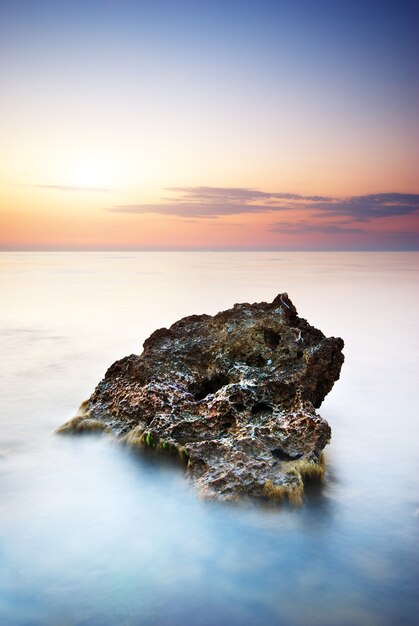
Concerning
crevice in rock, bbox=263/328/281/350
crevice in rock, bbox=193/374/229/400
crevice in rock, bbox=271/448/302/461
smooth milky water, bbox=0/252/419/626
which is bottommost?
smooth milky water, bbox=0/252/419/626

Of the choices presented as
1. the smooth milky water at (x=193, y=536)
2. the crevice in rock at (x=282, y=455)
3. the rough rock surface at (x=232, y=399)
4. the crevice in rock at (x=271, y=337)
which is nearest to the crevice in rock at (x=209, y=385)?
the rough rock surface at (x=232, y=399)

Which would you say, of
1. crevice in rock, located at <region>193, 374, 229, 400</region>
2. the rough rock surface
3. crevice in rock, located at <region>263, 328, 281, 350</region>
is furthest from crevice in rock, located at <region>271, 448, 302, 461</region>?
crevice in rock, located at <region>263, 328, 281, 350</region>

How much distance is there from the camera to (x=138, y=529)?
368 cm

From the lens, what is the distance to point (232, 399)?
455 cm

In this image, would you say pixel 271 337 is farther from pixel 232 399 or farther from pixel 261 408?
pixel 232 399

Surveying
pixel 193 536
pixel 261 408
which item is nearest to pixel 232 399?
pixel 261 408

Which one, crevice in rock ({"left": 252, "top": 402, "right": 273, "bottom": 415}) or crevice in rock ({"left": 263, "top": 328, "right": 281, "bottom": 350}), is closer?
crevice in rock ({"left": 252, "top": 402, "right": 273, "bottom": 415})

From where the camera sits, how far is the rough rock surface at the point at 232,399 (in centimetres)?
401

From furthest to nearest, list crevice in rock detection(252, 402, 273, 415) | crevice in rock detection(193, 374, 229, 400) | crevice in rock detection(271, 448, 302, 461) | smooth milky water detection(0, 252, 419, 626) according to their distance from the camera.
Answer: crevice in rock detection(193, 374, 229, 400) < crevice in rock detection(252, 402, 273, 415) < crevice in rock detection(271, 448, 302, 461) < smooth milky water detection(0, 252, 419, 626)

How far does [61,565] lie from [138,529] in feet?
1.92

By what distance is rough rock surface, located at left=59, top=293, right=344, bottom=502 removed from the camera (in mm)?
4012

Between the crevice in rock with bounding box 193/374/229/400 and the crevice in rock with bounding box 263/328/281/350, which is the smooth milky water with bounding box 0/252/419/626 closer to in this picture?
the crevice in rock with bounding box 193/374/229/400

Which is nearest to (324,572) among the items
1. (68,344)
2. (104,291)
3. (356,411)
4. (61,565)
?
(61,565)

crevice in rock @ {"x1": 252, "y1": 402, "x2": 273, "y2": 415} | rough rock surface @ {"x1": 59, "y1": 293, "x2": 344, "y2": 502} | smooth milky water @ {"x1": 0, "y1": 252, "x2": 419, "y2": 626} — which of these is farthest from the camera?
crevice in rock @ {"x1": 252, "y1": 402, "x2": 273, "y2": 415}
